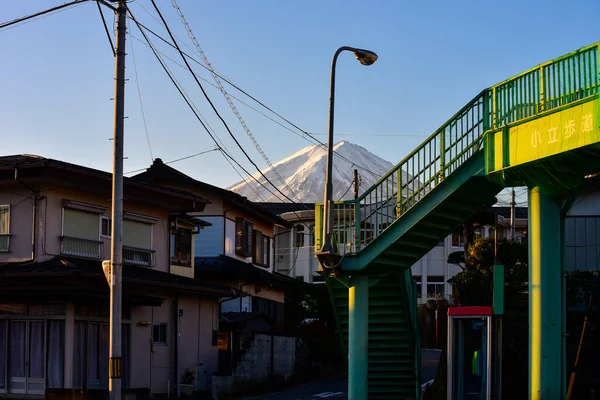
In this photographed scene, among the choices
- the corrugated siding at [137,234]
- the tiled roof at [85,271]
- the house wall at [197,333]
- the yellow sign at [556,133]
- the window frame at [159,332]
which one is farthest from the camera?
the house wall at [197,333]

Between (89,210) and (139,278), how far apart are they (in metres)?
2.53

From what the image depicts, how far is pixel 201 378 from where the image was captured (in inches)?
1132

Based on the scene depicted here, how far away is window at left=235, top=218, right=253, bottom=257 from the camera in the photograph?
3753 cm

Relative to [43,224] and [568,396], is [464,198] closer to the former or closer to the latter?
[568,396]

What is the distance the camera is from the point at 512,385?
67.4ft

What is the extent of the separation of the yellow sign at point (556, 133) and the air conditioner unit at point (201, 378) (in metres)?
16.2

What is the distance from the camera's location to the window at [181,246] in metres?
30.1

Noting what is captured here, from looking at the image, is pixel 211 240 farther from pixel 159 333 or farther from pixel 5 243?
pixel 5 243

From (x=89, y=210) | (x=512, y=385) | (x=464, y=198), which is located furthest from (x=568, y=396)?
(x=89, y=210)

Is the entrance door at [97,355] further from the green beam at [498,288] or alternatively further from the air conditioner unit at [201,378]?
the green beam at [498,288]

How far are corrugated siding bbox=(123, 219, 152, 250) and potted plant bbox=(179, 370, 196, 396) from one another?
450cm

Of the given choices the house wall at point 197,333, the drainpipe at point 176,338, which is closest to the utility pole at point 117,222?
the drainpipe at point 176,338

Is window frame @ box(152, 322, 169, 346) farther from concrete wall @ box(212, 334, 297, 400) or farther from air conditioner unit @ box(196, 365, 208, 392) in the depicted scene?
concrete wall @ box(212, 334, 297, 400)

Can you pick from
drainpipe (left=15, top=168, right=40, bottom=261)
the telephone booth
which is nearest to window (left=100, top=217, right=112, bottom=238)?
drainpipe (left=15, top=168, right=40, bottom=261)
